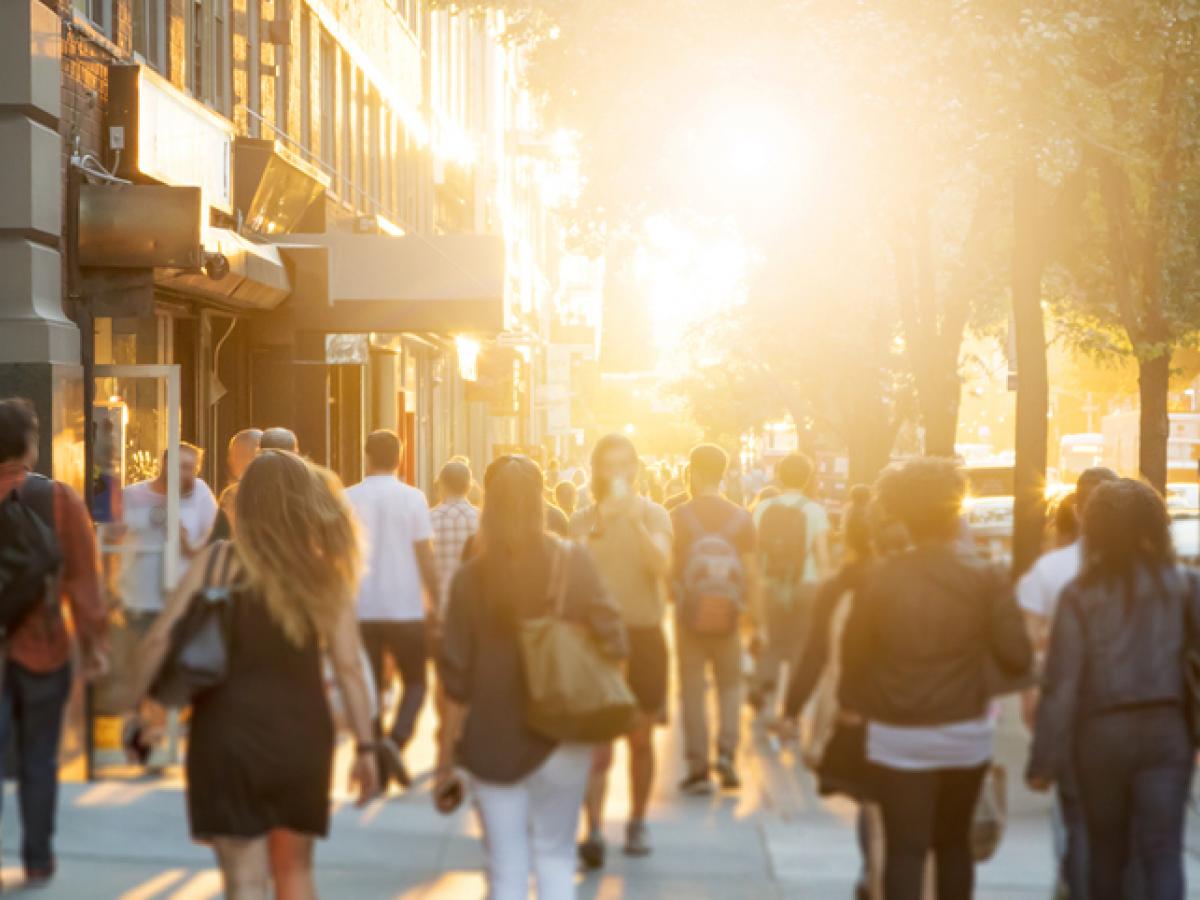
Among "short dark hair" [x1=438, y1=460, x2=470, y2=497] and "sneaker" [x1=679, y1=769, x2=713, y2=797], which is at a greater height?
"short dark hair" [x1=438, y1=460, x2=470, y2=497]

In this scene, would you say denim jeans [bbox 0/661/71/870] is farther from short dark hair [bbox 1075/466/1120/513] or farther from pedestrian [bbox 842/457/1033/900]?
short dark hair [bbox 1075/466/1120/513]

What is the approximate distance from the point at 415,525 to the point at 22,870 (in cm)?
182

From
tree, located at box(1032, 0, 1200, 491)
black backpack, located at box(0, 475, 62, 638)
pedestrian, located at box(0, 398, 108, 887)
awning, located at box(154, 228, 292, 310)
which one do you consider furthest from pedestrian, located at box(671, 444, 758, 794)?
tree, located at box(1032, 0, 1200, 491)

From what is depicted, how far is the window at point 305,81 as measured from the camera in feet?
83.2

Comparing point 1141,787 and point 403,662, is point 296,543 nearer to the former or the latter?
point 403,662

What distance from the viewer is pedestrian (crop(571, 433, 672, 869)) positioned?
21.6 ft

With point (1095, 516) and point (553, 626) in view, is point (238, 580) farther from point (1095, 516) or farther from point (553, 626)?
point (1095, 516)

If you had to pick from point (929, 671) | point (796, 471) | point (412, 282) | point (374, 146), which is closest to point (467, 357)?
point (374, 146)

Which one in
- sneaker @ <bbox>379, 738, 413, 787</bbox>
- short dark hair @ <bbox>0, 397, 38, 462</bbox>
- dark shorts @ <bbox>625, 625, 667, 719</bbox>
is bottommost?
sneaker @ <bbox>379, 738, 413, 787</bbox>

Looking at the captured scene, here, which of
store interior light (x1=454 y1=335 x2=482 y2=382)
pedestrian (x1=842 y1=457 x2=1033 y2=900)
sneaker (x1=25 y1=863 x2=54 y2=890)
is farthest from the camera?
store interior light (x1=454 y1=335 x2=482 y2=382)

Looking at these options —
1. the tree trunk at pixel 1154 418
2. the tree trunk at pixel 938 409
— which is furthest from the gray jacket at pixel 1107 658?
the tree trunk at pixel 1154 418

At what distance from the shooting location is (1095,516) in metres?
6.32

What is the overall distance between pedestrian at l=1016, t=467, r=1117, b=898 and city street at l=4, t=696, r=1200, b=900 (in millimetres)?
169

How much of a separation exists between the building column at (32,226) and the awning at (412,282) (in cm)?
780
